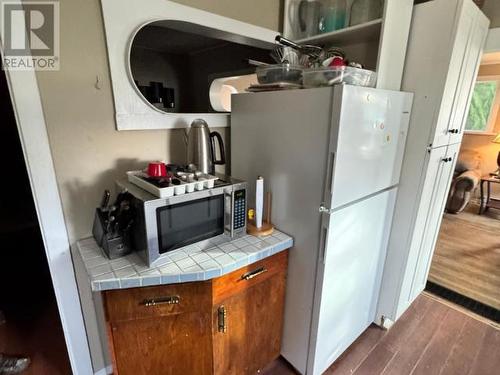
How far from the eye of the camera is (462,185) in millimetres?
3850

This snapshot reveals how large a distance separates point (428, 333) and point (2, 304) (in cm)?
315

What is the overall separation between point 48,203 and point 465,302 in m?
2.91

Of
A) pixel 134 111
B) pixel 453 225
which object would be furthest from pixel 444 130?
pixel 453 225

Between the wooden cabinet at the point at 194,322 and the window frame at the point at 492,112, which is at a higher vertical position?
the window frame at the point at 492,112

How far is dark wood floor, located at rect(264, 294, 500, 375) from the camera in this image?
161 centimetres

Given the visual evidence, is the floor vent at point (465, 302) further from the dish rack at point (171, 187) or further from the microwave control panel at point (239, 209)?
the dish rack at point (171, 187)

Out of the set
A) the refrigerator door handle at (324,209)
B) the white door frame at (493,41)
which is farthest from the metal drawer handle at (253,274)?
the white door frame at (493,41)

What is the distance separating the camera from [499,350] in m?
1.74

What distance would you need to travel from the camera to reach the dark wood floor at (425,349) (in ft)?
5.28

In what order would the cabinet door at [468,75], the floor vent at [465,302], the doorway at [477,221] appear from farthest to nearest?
the doorway at [477,221], the floor vent at [465,302], the cabinet door at [468,75]

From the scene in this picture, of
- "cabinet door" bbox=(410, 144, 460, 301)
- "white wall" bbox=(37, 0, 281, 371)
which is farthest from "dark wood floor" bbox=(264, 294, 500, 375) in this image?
"white wall" bbox=(37, 0, 281, 371)

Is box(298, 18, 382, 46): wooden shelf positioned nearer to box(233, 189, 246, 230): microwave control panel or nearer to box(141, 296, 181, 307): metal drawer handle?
box(233, 189, 246, 230): microwave control panel

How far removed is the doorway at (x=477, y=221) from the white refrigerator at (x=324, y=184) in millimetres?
1248

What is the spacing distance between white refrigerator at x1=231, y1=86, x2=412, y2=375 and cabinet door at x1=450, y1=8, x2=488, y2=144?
394 millimetres
